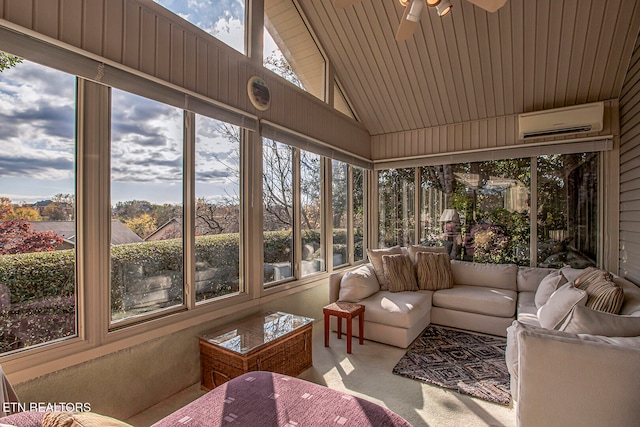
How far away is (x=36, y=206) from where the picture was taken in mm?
1901

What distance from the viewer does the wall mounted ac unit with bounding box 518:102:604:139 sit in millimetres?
3898

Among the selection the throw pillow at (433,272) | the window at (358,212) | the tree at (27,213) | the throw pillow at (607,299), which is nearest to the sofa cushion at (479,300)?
the throw pillow at (433,272)

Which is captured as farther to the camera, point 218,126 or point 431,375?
point 218,126

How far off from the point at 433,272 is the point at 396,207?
158 cm

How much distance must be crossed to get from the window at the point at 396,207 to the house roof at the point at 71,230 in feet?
13.6

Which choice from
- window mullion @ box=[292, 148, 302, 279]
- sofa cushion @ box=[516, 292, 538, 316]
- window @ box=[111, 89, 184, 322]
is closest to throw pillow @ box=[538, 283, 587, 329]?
sofa cushion @ box=[516, 292, 538, 316]

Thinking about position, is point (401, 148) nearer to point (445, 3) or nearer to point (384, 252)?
point (384, 252)

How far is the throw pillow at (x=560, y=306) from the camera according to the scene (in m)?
2.32

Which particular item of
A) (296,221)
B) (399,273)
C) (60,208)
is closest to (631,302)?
(399,273)

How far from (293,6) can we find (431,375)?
422 centimetres

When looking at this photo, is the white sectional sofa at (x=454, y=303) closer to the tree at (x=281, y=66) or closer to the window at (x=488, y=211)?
the window at (x=488, y=211)

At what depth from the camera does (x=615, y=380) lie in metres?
1.64

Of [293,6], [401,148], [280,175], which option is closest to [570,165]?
[401,148]

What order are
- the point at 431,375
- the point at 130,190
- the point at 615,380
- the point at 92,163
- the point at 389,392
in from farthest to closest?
the point at 431,375 → the point at 389,392 → the point at 130,190 → the point at 92,163 → the point at 615,380
